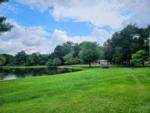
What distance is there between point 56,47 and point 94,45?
53.5 metres

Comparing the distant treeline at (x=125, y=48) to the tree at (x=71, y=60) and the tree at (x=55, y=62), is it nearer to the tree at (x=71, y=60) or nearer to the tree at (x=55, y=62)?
the tree at (x=71, y=60)

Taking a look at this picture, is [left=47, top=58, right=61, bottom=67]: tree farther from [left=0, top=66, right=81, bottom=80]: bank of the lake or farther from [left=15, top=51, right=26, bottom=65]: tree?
[left=0, top=66, right=81, bottom=80]: bank of the lake

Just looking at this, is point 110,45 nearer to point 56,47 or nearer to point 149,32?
point 149,32

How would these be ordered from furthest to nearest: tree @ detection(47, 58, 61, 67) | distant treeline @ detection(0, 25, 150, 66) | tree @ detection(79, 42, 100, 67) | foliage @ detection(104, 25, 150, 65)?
tree @ detection(47, 58, 61, 67) < tree @ detection(79, 42, 100, 67) < foliage @ detection(104, 25, 150, 65) < distant treeline @ detection(0, 25, 150, 66)

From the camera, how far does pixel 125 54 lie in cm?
6950

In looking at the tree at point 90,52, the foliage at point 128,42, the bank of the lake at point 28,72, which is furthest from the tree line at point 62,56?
the foliage at point 128,42

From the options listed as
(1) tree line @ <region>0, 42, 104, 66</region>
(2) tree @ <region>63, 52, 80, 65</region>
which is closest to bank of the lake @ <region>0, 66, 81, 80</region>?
(1) tree line @ <region>0, 42, 104, 66</region>

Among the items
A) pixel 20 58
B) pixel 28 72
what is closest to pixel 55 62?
pixel 20 58

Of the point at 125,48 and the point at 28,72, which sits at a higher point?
the point at 125,48

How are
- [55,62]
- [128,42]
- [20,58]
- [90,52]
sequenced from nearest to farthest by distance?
[128,42]
[90,52]
[55,62]
[20,58]

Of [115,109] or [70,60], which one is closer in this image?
[115,109]

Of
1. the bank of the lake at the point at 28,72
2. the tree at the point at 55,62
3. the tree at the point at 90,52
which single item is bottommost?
the bank of the lake at the point at 28,72

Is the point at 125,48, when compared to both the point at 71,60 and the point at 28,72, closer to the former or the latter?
the point at 28,72

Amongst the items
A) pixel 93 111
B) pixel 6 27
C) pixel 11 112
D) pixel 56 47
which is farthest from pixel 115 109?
pixel 56 47
